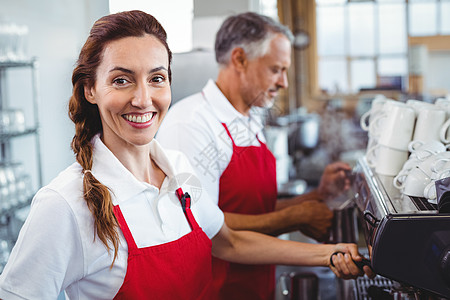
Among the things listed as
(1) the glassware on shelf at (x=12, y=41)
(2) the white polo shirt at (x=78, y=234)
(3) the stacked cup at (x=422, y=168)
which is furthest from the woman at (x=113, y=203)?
(1) the glassware on shelf at (x=12, y=41)

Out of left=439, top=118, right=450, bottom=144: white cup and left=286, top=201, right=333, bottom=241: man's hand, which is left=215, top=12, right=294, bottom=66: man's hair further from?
left=439, top=118, right=450, bottom=144: white cup

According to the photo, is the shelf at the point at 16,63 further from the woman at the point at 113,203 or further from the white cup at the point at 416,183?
the white cup at the point at 416,183

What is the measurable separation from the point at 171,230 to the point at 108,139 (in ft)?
0.79

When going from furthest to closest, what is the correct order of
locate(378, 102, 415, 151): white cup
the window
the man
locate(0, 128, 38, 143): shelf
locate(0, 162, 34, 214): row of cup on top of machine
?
the window, locate(0, 128, 38, 143): shelf, locate(0, 162, 34, 214): row of cup on top of machine, the man, locate(378, 102, 415, 151): white cup

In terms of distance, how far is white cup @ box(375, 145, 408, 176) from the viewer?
133 cm

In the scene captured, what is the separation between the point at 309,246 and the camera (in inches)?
55.8

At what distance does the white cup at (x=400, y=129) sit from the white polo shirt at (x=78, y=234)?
0.57m

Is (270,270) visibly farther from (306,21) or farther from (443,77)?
(443,77)

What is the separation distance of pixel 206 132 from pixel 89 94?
2.18 ft

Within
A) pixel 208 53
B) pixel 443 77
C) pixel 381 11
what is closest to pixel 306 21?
pixel 381 11

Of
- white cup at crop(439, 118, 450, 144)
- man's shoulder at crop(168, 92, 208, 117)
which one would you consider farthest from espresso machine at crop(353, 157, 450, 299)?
man's shoulder at crop(168, 92, 208, 117)

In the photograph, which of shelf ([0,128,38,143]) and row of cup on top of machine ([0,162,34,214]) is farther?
shelf ([0,128,38,143])

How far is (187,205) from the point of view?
3.97 ft

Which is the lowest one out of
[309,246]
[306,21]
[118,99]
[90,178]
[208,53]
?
[309,246]
